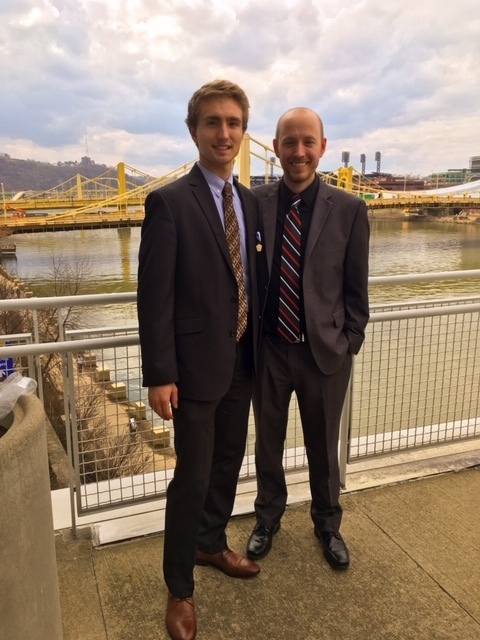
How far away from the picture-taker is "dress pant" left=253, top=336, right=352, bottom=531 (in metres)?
1.86

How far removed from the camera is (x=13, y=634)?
3.69 ft

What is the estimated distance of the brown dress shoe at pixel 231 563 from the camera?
71.8 inches

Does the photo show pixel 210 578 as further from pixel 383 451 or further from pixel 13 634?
pixel 383 451

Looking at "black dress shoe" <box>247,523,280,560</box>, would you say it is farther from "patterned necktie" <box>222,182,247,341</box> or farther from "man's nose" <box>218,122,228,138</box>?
"man's nose" <box>218,122,228,138</box>

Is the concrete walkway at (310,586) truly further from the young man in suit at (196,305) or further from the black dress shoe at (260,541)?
the young man in suit at (196,305)

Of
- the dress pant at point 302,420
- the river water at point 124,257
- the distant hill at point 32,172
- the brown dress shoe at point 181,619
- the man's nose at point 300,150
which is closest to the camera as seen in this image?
the brown dress shoe at point 181,619

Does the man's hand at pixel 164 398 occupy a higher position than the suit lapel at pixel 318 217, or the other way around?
the suit lapel at pixel 318 217

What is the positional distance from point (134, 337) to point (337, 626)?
1165 mm

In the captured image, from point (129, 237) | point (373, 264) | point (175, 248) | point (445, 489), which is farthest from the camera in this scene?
point (129, 237)

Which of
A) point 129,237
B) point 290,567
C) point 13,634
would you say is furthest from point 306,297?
point 129,237

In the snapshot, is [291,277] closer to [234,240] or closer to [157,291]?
[234,240]

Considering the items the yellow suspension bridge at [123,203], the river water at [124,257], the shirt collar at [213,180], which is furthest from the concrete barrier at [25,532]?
the yellow suspension bridge at [123,203]

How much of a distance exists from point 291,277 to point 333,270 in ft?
0.49

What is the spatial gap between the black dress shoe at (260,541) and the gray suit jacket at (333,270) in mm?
681
